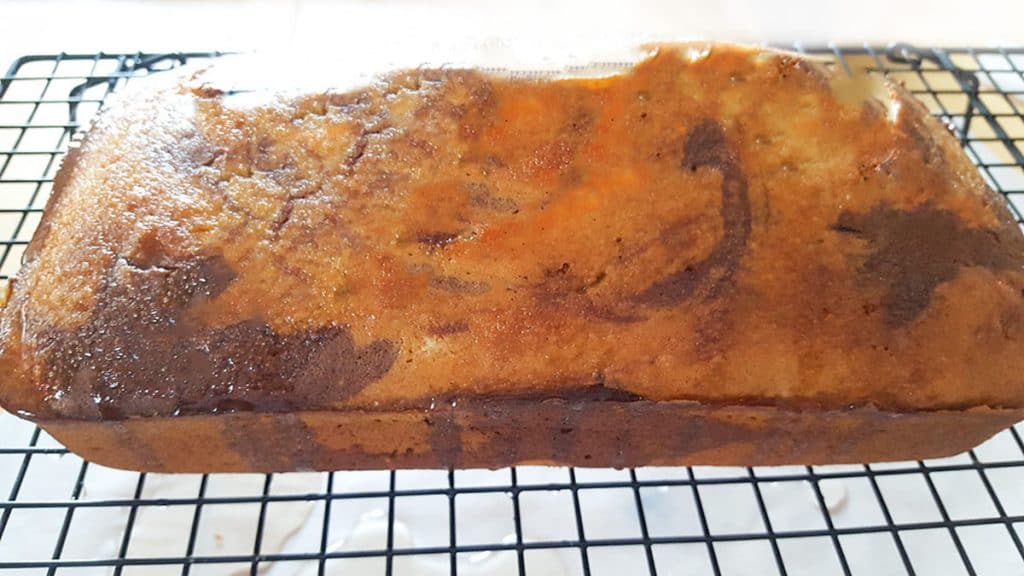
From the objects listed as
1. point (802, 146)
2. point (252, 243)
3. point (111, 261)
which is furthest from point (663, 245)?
point (111, 261)

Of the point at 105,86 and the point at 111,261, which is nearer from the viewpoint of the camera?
the point at 111,261

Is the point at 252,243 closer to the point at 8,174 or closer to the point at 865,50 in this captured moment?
the point at 8,174

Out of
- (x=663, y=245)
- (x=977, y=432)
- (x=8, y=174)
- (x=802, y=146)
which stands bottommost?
(x=977, y=432)

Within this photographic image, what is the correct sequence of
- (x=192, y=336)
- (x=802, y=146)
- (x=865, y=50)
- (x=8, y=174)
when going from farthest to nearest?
(x=865, y=50)
(x=8, y=174)
(x=802, y=146)
(x=192, y=336)

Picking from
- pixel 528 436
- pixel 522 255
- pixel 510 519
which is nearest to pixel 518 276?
pixel 522 255

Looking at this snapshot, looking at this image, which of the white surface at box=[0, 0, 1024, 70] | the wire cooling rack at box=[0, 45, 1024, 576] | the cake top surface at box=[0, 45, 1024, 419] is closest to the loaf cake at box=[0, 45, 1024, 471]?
the cake top surface at box=[0, 45, 1024, 419]

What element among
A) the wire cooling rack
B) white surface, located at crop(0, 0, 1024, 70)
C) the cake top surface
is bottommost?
the wire cooling rack

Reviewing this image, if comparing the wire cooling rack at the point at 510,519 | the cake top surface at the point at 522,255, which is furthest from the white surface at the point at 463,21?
the cake top surface at the point at 522,255

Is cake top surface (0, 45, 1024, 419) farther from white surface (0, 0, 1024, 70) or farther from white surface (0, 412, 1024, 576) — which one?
white surface (0, 0, 1024, 70)

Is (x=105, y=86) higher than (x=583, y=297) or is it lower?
higher
